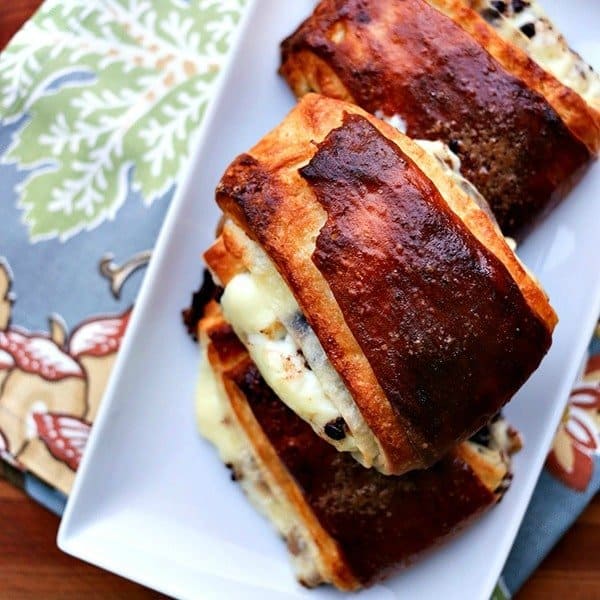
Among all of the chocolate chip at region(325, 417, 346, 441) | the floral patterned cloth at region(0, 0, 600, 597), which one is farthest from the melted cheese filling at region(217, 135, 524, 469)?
the floral patterned cloth at region(0, 0, 600, 597)

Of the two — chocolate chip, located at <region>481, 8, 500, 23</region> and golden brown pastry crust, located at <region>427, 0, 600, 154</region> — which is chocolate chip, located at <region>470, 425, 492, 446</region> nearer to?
golden brown pastry crust, located at <region>427, 0, 600, 154</region>

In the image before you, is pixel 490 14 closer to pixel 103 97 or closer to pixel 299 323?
pixel 299 323

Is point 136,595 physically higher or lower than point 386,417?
lower

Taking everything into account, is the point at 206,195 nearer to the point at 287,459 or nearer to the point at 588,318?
the point at 287,459

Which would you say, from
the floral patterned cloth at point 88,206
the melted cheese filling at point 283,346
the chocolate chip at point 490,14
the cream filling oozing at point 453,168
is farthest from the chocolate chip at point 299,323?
the chocolate chip at point 490,14

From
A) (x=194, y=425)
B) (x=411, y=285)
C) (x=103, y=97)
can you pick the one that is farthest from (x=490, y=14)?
(x=194, y=425)

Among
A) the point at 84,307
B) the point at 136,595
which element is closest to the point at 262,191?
the point at 84,307
